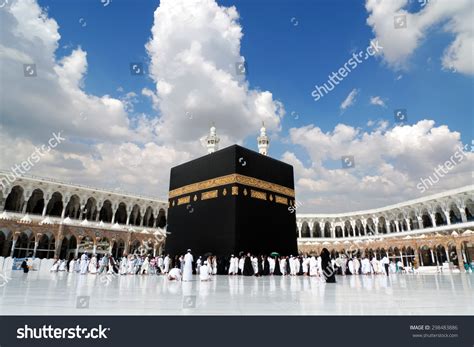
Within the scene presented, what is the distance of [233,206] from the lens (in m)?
10.8

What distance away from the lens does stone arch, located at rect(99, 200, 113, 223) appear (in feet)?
90.9

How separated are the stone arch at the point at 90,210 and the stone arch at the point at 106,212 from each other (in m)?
1.18

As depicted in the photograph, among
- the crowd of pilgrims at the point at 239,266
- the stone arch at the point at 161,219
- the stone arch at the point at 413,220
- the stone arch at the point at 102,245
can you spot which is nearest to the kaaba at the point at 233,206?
the crowd of pilgrims at the point at 239,266

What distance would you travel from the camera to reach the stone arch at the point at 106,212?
90.9 ft

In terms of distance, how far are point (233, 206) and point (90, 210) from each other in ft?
66.1

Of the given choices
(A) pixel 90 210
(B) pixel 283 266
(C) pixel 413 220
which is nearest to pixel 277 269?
(B) pixel 283 266

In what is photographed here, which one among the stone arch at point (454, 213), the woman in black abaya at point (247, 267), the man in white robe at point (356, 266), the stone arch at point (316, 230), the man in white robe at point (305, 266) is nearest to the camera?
the woman in black abaya at point (247, 267)

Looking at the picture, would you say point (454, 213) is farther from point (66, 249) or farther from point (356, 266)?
point (66, 249)

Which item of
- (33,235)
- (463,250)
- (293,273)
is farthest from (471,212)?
(33,235)

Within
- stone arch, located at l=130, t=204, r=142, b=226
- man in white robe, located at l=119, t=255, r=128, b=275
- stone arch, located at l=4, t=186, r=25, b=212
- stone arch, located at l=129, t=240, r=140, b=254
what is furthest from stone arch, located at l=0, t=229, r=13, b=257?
man in white robe, located at l=119, t=255, r=128, b=275

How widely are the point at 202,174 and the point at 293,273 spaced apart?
524 centimetres

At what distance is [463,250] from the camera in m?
19.9

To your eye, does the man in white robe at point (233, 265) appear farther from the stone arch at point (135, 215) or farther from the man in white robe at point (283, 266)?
the stone arch at point (135, 215)
